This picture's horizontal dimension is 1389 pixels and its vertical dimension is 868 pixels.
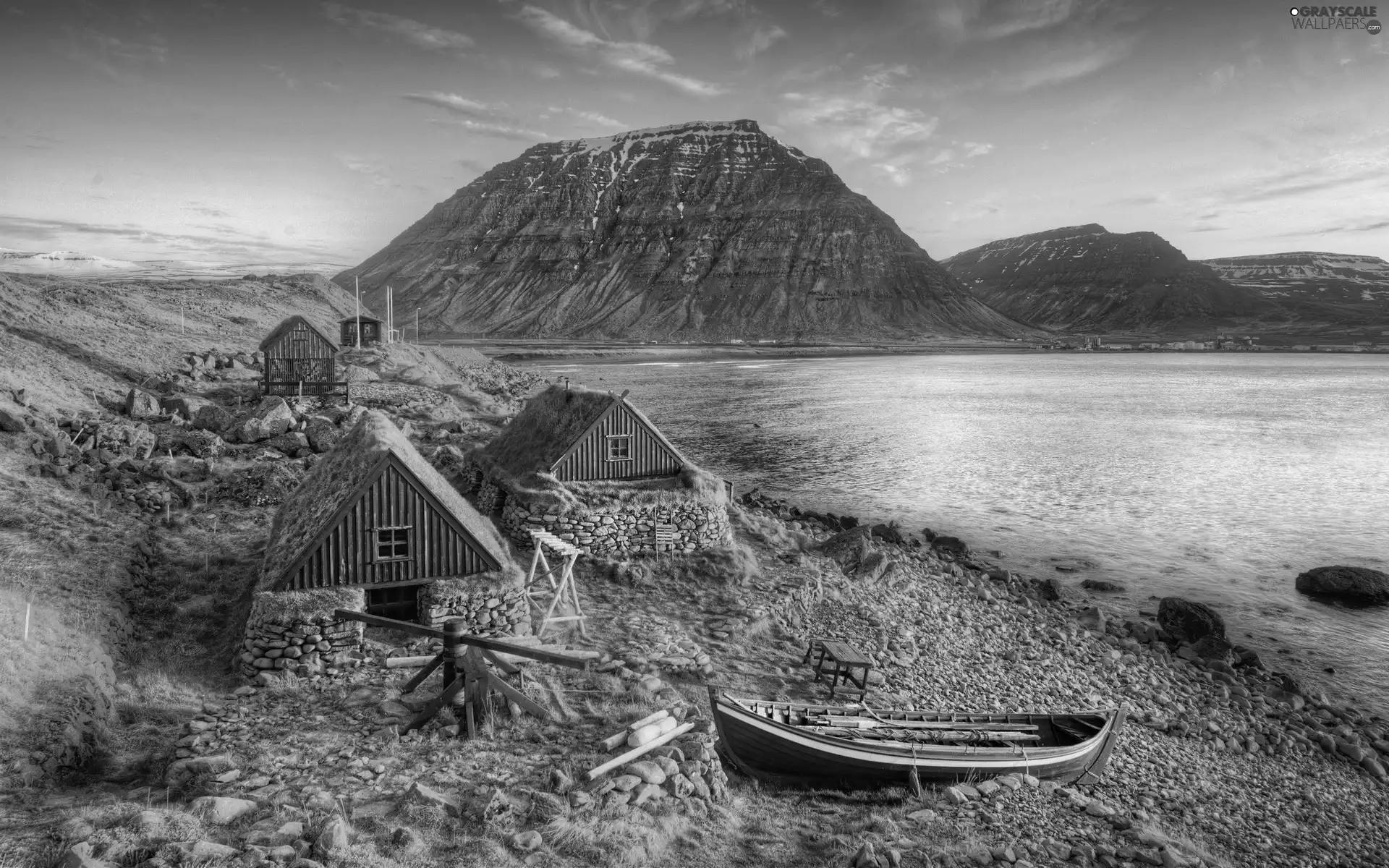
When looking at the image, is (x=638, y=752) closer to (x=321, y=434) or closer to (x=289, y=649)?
(x=289, y=649)

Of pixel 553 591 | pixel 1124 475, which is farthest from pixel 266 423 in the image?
pixel 1124 475

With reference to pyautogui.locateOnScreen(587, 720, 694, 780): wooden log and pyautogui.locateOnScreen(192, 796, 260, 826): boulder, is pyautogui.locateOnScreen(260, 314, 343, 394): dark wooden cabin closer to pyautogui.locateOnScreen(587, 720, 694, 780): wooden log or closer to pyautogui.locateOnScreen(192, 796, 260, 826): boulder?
pyautogui.locateOnScreen(192, 796, 260, 826): boulder

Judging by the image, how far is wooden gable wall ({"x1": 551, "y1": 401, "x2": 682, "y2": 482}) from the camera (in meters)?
25.1

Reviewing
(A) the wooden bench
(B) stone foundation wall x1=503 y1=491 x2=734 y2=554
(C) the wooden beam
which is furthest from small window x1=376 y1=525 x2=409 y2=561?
(A) the wooden bench

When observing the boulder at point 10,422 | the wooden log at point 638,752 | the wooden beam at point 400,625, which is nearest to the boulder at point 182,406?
the boulder at point 10,422

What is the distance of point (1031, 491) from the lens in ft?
151

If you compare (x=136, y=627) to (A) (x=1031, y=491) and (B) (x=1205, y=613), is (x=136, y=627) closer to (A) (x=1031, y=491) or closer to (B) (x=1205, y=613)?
(B) (x=1205, y=613)

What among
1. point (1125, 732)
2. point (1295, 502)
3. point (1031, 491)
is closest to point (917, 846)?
point (1125, 732)

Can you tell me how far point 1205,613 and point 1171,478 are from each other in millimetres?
29400

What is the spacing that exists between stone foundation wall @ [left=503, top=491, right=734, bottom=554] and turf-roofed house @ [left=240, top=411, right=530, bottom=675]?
611 centimetres

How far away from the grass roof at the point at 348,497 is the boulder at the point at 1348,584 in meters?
30.2

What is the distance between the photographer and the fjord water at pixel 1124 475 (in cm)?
2855

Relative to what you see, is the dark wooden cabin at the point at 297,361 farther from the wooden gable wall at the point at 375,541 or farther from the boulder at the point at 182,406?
the wooden gable wall at the point at 375,541

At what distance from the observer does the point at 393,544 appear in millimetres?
15609
